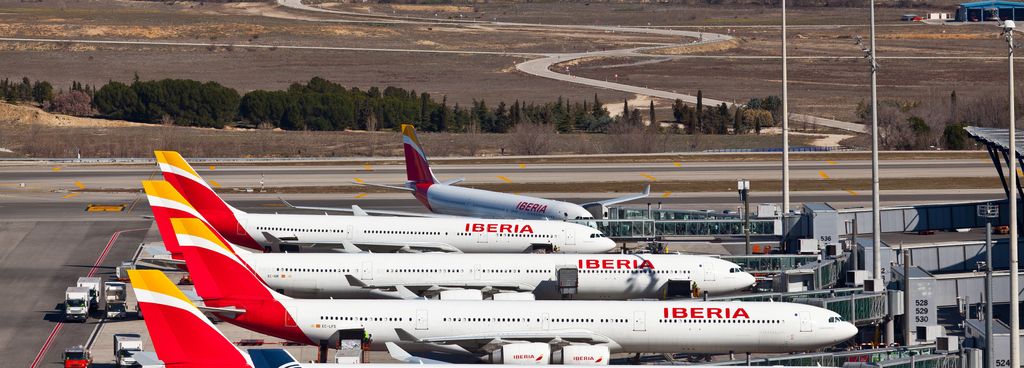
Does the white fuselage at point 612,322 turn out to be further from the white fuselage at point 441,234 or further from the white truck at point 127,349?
the white fuselage at point 441,234

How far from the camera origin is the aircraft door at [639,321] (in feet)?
172

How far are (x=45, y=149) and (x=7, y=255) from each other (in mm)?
57549

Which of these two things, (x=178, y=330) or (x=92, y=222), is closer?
(x=178, y=330)

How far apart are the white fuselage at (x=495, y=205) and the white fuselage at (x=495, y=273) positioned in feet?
52.3

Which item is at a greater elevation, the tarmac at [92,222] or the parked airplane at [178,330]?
the parked airplane at [178,330]

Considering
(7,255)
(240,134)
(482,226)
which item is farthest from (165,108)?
(482,226)

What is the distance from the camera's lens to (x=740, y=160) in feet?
408

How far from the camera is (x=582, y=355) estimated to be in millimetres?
50281

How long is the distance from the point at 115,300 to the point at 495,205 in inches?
996

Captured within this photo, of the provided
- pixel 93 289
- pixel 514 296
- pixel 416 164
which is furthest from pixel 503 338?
pixel 416 164

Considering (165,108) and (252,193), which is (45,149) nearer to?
(165,108)

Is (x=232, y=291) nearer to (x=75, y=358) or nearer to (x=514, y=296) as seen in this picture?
(x=75, y=358)

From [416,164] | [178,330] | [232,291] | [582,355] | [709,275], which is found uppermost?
[416,164]

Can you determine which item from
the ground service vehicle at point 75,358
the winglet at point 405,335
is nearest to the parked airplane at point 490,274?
the ground service vehicle at point 75,358
